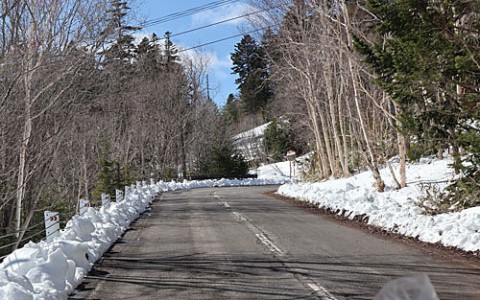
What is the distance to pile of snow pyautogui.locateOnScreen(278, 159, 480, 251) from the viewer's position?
11102 mm

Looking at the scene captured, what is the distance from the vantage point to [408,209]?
1467 cm

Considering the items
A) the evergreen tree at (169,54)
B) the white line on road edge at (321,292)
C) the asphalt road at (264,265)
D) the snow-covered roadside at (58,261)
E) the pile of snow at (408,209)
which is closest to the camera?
the snow-covered roadside at (58,261)

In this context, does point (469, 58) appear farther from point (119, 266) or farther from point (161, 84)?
point (161, 84)

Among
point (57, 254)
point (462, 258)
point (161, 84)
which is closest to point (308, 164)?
point (161, 84)

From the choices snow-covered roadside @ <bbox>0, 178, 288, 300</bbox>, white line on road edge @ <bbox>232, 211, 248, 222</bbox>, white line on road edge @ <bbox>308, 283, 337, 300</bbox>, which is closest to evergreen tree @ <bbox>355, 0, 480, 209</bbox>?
white line on road edge @ <bbox>308, 283, 337, 300</bbox>

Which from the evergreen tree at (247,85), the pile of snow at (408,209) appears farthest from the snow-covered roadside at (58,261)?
the evergreen tree at (247,85)

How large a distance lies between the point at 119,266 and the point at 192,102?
44.8 meters

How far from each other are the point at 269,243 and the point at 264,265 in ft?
8.24

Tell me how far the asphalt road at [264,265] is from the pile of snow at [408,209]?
79cm

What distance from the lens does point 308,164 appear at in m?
41.5

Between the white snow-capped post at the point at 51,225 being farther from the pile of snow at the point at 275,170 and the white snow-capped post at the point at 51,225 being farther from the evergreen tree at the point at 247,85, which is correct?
the evergreen tree at the point at 247,85

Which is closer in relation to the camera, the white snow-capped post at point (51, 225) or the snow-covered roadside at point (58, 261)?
the snow-covered roadside at point (58, 261)

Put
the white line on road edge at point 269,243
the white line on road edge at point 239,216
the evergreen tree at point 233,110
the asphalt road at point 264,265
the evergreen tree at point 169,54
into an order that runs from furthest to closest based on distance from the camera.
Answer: the evergreen tree at point 233,110 → the evergreen tree at point 169,54 → the white line on road edge at point 239,216 → the white line on road edge at point 269,243 → the asphalt road at point 264,265

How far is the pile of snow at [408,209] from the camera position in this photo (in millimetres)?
11102
